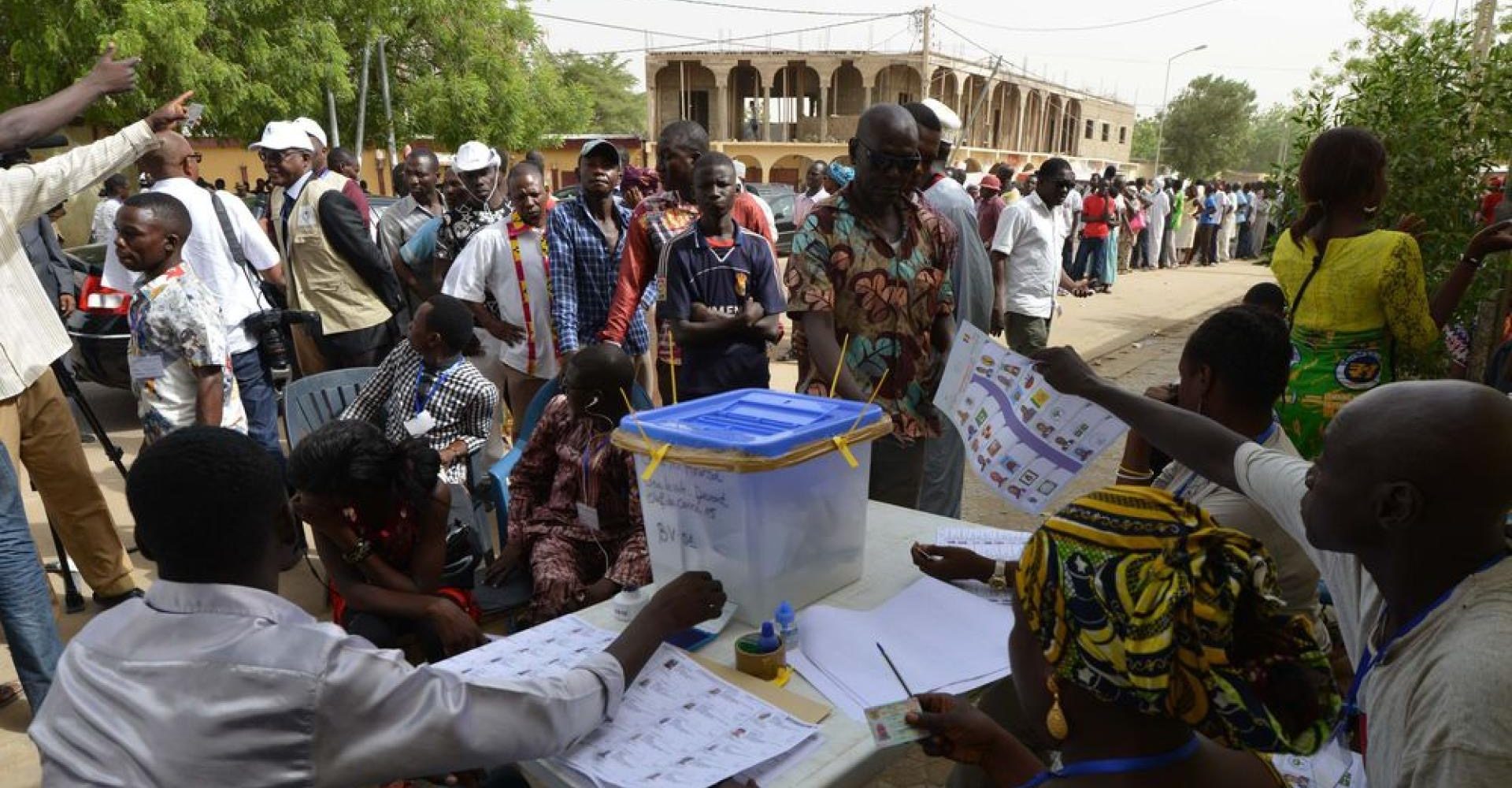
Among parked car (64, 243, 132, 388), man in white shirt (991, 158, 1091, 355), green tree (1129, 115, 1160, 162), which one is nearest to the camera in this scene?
man in white shirt (991, 158, 1091, 355)

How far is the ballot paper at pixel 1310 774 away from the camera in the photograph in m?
1.70

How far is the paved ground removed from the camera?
2822 millimetres

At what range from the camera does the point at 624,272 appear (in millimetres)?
3990

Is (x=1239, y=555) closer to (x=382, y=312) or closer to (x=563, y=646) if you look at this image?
(x=563, y=646)

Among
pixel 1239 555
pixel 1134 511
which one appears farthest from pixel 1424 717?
pixel 1134 511

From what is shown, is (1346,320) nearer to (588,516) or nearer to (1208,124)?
(588,516)

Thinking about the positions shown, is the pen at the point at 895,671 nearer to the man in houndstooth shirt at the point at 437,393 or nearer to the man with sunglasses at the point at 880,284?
the man with sunglasses at the point at 880,284

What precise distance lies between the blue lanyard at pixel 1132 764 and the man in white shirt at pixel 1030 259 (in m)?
4.56

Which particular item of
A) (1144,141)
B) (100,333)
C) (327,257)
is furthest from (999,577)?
(1144,141)

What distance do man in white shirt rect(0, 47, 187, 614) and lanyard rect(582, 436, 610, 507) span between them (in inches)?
72.7

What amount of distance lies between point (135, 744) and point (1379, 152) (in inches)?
139

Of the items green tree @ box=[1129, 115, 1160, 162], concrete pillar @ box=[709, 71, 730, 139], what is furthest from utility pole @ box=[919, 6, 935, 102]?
green tree @ box=[1129, 115, 1160, 162]

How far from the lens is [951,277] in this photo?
3248mm

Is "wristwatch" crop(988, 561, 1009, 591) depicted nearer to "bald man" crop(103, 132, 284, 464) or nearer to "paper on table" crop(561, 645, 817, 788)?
"paper on table" crop(561, 645, 817, 788)
